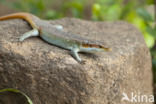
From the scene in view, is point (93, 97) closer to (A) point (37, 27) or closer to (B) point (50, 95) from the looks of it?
(B) point (50, 95)

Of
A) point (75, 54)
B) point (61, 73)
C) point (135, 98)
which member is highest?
point (75, 54)

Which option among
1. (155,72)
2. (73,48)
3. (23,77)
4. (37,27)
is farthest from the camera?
(155,72)

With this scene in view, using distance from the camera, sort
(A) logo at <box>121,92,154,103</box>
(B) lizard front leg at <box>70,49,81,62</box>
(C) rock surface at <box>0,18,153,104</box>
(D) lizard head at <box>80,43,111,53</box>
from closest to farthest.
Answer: (C) rock surface at <box>0,18,153,104</box>, (B) lizard front leg at <box>70,49,81,62</box>, (D) lizard head at <box>80,43,111,53</box>, (A) logo at <box>121,92,154,103</box>

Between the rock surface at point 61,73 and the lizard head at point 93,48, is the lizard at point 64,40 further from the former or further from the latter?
the rock surface at point 61,73

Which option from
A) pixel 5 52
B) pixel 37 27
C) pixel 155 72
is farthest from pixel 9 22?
pixel 155 72

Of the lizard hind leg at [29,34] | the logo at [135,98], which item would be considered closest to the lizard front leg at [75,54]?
the lizard hind leg at [29,34]

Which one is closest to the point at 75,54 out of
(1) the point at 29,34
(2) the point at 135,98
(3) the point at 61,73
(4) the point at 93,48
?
(4) the point at 93,48

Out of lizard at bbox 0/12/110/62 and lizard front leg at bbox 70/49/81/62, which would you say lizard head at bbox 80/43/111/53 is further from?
lizard front leg at bbox 70/49/81/62

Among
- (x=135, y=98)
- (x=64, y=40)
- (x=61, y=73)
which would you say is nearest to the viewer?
(x=61, y=73)

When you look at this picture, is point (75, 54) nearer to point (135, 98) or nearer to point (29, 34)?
point (29, 34)

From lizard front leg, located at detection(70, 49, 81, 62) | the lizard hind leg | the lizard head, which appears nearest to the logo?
the lizard head

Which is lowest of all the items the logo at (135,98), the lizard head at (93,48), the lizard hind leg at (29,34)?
the logo at (135,98)
